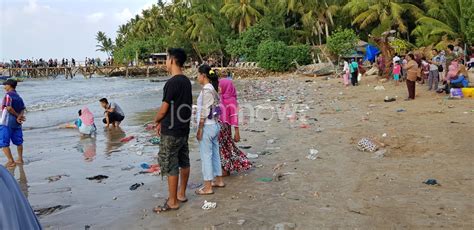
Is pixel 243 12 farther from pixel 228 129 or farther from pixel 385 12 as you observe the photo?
pixel 228 129

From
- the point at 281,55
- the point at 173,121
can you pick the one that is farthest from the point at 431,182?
the point at 281,55

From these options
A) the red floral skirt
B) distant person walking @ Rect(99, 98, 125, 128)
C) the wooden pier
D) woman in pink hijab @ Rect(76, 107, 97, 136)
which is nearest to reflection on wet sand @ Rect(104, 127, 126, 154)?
distant person walking @ Rect(99, 98, 125, 128)

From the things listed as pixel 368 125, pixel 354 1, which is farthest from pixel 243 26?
pixel 368 125

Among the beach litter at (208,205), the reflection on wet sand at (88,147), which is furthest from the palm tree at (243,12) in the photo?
the beach litter at (208,205)

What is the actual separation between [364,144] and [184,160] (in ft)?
11.3

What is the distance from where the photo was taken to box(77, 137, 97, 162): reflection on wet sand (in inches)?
317

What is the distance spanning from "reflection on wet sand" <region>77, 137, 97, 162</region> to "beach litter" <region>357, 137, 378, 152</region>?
462cm

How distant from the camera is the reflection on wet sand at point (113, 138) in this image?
28.7 feet

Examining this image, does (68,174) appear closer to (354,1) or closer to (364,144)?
(364,144)

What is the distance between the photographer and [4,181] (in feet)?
6.40

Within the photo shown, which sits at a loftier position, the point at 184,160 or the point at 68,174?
the point at 184,160

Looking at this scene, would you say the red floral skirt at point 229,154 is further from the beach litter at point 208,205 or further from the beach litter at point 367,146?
the beach litter at point 367,146

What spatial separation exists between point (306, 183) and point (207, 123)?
4.67ft

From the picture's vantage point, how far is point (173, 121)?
14.9 ft
